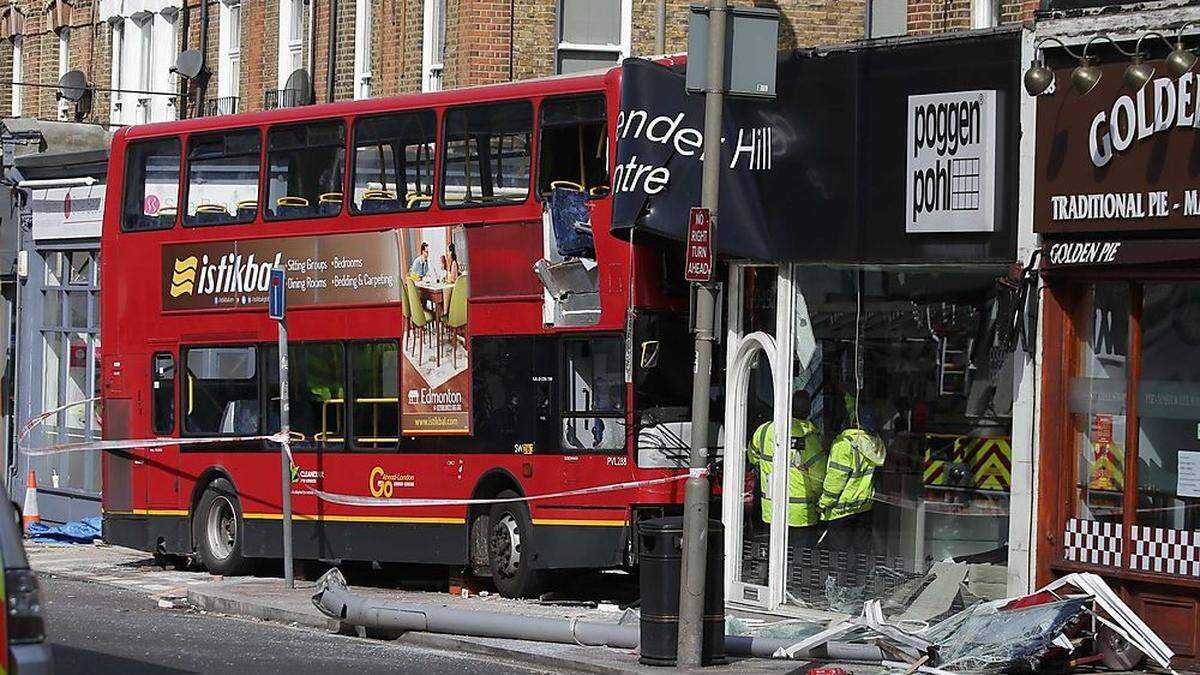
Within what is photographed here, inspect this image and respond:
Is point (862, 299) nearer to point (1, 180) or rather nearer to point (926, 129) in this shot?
point (926, 129)

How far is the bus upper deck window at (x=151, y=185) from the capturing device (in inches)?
850

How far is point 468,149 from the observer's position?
738 inches

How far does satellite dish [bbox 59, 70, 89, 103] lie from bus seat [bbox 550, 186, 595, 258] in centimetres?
1936

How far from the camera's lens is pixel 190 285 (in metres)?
21.4

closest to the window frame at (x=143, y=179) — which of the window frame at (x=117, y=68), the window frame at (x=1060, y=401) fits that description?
the window frame at (x=1060, y=401)

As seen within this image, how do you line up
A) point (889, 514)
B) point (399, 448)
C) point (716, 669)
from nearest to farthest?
point (716, 669) < point (889, 514) < point (399, 448)

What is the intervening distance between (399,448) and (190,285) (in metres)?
3.60

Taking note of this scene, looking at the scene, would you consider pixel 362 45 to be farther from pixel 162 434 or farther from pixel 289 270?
pixel 289 270

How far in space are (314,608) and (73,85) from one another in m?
20.2

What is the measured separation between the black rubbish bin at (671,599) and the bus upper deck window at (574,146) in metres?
4.86

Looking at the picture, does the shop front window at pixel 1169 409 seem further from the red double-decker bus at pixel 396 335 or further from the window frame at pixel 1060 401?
the red double-decker bus at pixel 396 335

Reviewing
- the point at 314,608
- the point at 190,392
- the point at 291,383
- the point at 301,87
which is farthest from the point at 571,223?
the point at 301,87

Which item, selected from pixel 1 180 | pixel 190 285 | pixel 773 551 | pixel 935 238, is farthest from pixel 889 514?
pixel 1 180

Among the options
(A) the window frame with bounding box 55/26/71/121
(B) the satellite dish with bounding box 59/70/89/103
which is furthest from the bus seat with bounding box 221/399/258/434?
(A) the window frame with bounding box 55/26/71/121
